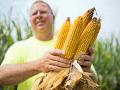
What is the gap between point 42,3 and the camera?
2.12 m

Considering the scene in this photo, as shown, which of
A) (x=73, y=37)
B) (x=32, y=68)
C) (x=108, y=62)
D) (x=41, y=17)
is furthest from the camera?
(x=108, y=62)

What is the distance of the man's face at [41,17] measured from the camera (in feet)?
6.96

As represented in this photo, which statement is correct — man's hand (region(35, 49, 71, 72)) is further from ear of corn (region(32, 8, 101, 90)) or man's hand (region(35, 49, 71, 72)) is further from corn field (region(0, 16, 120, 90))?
corn field (region(0, 16, 120, 90))

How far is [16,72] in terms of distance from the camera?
1724mm

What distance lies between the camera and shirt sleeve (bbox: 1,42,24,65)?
199 cm

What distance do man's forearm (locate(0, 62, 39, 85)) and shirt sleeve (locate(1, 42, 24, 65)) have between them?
6.9 inches

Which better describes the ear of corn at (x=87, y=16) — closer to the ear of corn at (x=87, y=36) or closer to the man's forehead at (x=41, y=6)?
the ear of corn at (x=87, y=36)

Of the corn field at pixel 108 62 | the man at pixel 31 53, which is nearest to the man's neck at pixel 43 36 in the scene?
the man at pixel 31 53

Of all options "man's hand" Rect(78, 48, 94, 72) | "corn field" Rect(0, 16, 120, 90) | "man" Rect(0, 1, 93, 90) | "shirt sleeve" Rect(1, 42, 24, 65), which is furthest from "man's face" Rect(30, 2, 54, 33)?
"corn field" Rect(0, 16, 120, 90)

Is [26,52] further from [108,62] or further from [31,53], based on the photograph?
[108,62]

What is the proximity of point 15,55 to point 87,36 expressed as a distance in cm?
64

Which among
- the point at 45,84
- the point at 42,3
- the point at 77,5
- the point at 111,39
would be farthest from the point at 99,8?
the point at 45,84

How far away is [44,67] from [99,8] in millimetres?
2561

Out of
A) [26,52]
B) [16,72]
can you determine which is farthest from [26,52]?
[16,72]
